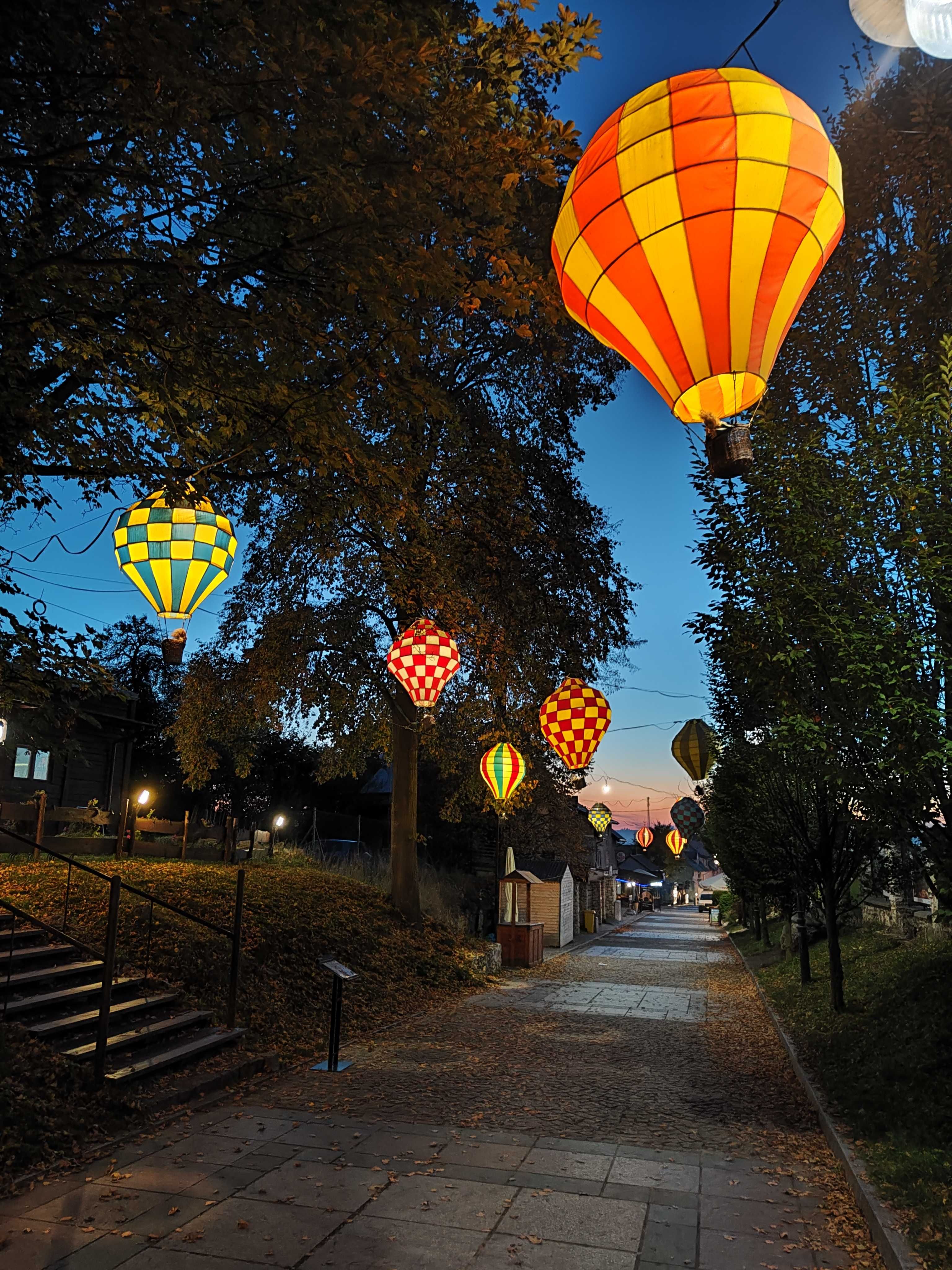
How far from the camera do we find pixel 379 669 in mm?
17734

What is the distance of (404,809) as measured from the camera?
1722 centimetres

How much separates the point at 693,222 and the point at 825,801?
1104 cm

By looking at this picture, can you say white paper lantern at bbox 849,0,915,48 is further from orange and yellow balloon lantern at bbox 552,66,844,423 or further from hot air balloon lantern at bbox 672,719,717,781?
hot air balloon lantern at bbox 672,719,717,781

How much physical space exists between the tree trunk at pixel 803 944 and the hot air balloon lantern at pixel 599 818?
1697 centimetres

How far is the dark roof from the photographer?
27.0 metres

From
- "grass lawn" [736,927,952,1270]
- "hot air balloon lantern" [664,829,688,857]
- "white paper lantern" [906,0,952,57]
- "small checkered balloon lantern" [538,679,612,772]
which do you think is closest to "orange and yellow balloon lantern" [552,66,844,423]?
"white paper lantern" [906,0,952,57]

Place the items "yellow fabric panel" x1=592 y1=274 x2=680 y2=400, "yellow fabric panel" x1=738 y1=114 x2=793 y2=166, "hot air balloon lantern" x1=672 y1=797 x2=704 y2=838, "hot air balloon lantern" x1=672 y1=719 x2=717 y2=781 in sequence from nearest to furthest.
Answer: "yellow fabric panel" x1=738 y1=114 x2=793 y2=166 < "yellow fabric panel" x1=592 y1=274 x2=680 y2=400 < "hot air balloon lantern" x1=672 y1=719 x2=717 y2=781 < "hot air balloon lantern" x1=672 y1=797 x2=704 y2=838

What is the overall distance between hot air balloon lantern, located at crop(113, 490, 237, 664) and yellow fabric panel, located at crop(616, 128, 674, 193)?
4.14 metres

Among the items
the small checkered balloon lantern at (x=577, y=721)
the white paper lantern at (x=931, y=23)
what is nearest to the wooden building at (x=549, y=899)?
the small checkered balloon lantern at (x=577, y=721)

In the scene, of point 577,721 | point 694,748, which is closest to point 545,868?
point 694,748

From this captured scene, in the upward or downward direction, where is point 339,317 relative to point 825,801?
upward

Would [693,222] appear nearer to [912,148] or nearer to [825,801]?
[912,148]

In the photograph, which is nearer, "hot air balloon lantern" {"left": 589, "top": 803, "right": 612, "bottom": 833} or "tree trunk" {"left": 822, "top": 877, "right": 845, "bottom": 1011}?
"tree trunk" {"left": 822, "top": 877, "right": 845, "bottom": 1011}

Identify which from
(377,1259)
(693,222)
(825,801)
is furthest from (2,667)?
(825,801)
